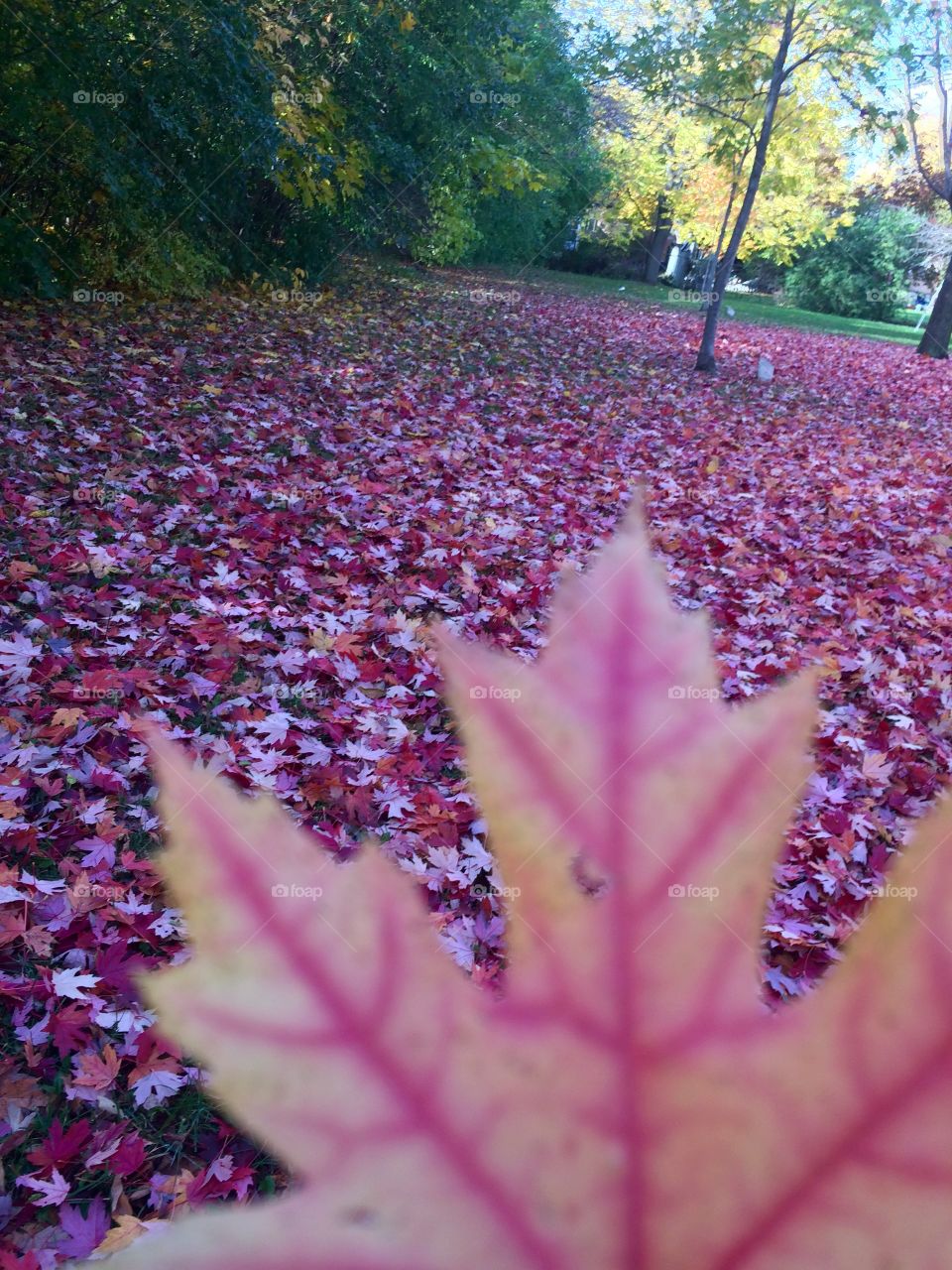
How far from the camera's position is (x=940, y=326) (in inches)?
676

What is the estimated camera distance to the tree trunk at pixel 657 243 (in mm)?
34312

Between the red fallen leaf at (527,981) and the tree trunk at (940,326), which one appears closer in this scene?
the red fallen leaf at (527,981)

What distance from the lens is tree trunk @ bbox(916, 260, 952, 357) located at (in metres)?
17.0

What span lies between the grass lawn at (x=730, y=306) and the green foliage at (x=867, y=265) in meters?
4.08

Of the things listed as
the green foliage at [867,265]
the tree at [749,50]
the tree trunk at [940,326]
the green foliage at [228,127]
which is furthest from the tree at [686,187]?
the tree at [749,50]

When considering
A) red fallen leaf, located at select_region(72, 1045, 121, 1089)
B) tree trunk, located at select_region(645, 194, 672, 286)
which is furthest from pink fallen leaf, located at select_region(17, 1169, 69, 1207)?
tree trunk, located at select_region(645, 194, 672, 286)

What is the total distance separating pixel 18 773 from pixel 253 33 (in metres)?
9.31

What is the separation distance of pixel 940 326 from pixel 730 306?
10.4 metres

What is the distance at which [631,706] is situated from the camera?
13.5 inches

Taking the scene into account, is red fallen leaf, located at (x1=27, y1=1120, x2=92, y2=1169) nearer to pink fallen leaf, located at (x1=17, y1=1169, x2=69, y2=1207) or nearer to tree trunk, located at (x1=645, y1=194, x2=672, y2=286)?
pink fallen leaf, located at (x1=17, y1=1169, x2=69, y2=1207)

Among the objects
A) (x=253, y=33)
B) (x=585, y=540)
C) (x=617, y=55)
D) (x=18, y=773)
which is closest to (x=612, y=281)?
(x=617, y=55)

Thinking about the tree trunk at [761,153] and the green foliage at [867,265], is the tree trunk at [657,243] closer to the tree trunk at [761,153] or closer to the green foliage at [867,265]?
the green foliage at [867,265]

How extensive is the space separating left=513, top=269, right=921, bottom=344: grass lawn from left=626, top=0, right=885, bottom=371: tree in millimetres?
11966

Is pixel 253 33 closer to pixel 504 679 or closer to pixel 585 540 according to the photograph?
pixel 585 540
